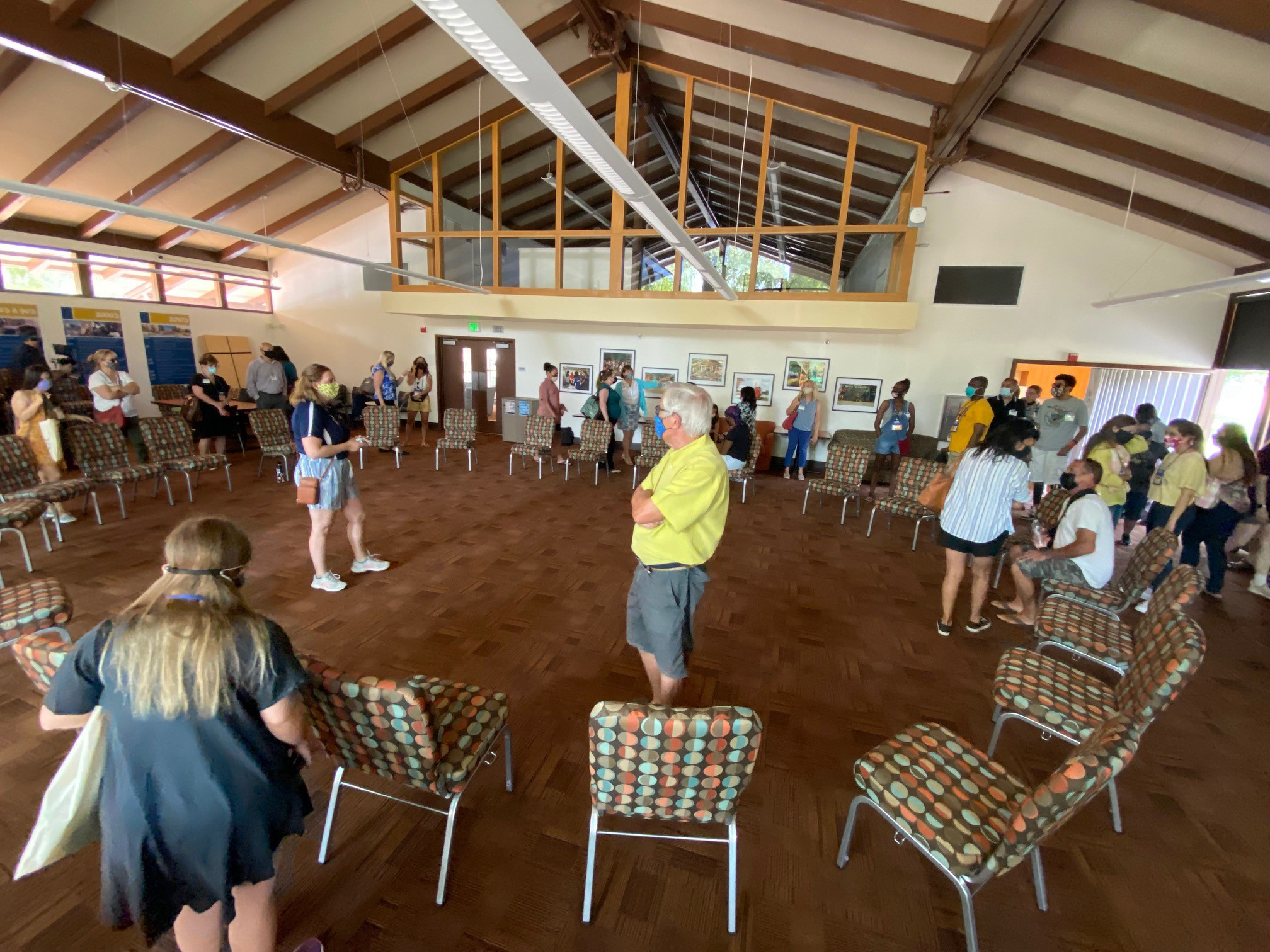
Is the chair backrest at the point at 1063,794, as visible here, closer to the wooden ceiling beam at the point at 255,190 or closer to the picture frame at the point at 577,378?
the picture frame at the point at 577,378

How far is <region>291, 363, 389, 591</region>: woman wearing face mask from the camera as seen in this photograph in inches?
130

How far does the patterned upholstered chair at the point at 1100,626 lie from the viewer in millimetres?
2209

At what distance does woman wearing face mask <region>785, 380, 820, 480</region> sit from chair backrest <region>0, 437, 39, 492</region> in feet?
27.3

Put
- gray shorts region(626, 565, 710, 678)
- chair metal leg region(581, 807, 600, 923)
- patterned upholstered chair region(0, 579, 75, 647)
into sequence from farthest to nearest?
patterned upholstered chair region(0, 579, 75, 647)
gray shorts region(626, 565, 710, 678)
chair metal leg region(581, 807, 600, 923)

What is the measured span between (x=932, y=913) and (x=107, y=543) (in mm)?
6349

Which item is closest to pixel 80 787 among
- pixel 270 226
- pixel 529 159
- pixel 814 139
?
pixel 814 139

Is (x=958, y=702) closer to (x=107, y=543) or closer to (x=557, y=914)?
(x=557, y=914)

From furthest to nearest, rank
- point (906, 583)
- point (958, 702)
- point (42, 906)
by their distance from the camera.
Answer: point (906, 583) → point (958, 702) → point (42, 906)

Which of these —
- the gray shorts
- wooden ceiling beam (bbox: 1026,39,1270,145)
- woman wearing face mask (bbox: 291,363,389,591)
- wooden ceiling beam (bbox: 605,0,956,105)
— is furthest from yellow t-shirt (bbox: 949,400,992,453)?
woman wearing face mask (bbox: 291,363,389,591)

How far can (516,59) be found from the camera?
1406mm

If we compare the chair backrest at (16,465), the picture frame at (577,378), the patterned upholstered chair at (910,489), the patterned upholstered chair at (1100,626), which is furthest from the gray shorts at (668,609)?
the picture frame at (577,378)

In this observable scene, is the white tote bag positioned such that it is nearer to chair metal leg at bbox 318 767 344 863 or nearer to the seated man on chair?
chair metal leg at bbox 318 767 344 863

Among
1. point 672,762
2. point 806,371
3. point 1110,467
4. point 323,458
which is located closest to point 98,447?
point 323,458

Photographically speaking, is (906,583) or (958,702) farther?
(906,583)
